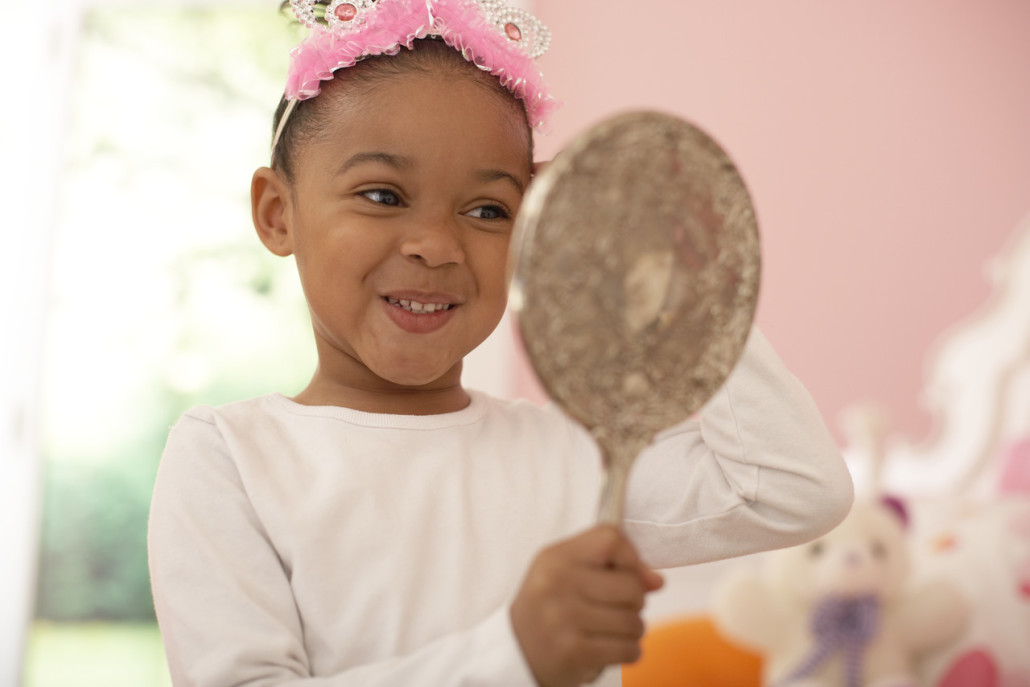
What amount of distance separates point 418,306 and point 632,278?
33 cm

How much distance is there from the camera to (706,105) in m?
2.42

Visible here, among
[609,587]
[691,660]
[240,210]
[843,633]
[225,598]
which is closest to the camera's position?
[609,587]

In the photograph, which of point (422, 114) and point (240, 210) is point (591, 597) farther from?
point (240, 210)

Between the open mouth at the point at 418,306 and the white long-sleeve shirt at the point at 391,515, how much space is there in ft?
0.36

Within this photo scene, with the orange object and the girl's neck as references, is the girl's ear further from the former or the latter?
the orange object

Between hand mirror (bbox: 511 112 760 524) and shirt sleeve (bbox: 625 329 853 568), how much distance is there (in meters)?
0.23

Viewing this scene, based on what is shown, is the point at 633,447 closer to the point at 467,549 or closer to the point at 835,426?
the point at 467,549

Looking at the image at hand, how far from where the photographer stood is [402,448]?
86 centimetres

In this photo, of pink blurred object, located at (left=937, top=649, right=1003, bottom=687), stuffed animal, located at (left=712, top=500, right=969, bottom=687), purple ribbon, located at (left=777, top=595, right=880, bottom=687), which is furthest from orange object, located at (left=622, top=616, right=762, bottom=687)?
pink blurred object, located at (left=937, top=649, right=1003, bottom=687)

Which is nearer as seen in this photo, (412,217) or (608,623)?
(608,623)

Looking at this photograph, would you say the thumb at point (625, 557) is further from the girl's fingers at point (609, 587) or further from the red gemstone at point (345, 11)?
the red gemstone at point (345, 11)

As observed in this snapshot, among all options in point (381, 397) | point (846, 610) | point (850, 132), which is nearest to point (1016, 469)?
point (846, 610)

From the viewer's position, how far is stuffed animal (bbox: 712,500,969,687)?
168 centimetres

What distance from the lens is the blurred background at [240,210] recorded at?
2.39 m
